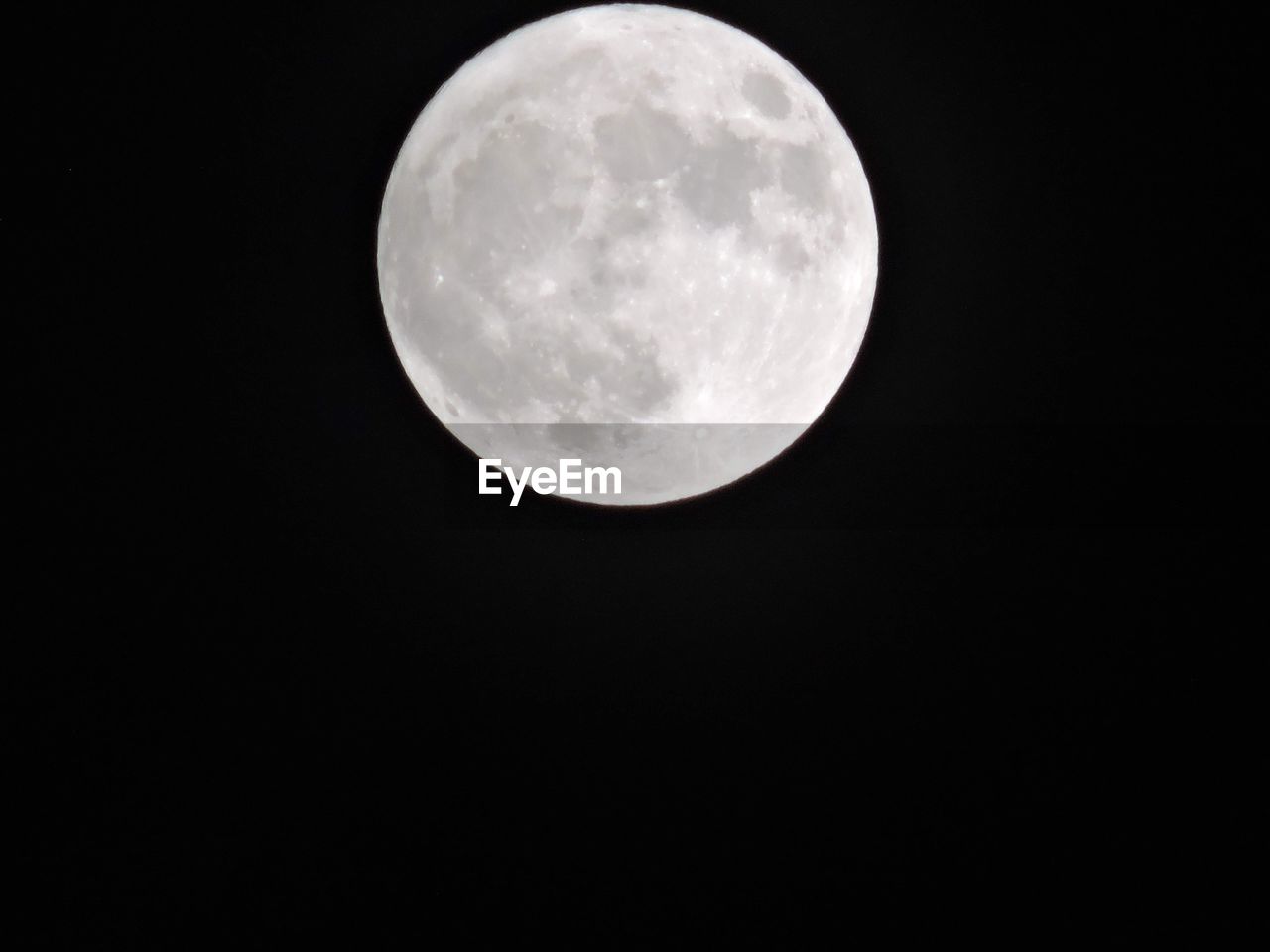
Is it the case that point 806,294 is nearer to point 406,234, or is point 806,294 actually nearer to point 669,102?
point 669,102

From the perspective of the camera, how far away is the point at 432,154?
106 inches

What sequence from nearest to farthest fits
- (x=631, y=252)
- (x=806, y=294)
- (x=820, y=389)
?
(x=631, y=252), (x=806, y=294), (x=820, y=389)

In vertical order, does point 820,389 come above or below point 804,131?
below

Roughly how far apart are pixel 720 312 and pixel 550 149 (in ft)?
1.99

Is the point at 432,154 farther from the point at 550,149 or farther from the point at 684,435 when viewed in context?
the point at 684,435

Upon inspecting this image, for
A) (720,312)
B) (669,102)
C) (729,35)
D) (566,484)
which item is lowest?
(566,484)

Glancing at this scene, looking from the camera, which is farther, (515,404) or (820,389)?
(820,389)

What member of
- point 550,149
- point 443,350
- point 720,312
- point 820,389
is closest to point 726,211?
point 720,312

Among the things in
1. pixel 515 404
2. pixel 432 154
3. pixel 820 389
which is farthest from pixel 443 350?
pixel 820 389

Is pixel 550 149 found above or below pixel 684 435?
above

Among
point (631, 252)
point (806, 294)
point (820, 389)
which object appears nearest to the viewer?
point (631, 252)

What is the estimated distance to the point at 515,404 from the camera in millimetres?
2693

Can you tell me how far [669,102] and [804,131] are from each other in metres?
0.42

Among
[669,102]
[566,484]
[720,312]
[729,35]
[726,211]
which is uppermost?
[729,35]
